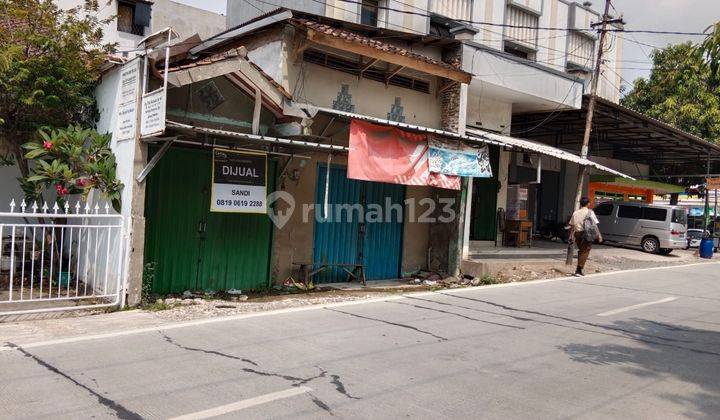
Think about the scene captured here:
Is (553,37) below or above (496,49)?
above

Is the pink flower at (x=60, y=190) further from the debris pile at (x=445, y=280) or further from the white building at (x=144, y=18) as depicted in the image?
the white building at (x=144, y=18)

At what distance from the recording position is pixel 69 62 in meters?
9.23

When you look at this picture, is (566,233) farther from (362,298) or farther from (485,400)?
(485,400)

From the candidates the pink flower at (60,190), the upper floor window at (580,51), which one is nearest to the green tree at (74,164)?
the pink flower at (60,190)

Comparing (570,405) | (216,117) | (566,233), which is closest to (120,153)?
(216,117)

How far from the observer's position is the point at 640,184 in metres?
24.0

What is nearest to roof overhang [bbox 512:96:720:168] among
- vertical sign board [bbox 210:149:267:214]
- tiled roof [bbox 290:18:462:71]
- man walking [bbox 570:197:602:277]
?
man walking [bbox 570:197:602:277]

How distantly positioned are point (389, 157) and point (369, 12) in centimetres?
688

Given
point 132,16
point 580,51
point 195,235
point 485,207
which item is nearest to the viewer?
point 195,235

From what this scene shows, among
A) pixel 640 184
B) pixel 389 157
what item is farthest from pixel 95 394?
pixel 640 184

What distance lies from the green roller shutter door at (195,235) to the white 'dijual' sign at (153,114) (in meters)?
1.14

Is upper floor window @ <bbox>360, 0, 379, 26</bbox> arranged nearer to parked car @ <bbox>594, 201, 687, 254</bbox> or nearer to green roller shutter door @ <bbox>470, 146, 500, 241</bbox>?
green roller shutter door @ <bbox>470, 146, 500, 241</bbox>

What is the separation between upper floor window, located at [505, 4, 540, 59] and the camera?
1986 cm

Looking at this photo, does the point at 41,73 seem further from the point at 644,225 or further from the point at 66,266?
the point at 644,225
